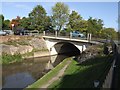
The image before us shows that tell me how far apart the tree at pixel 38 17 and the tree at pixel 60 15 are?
386 centimetres

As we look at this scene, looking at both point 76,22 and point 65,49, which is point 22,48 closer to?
point 65,49

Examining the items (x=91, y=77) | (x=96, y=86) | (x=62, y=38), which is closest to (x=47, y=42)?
(x=62, y=38)

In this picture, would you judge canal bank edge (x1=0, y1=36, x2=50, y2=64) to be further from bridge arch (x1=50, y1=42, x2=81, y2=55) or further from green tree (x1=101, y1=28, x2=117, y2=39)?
green tree (x1=101, y1=28, x2=117, y2=39)

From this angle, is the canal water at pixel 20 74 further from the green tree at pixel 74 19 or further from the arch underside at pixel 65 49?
the green tree at pixel 74 19

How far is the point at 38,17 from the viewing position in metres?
93.7

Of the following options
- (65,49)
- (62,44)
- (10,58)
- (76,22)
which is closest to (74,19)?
(76,22)

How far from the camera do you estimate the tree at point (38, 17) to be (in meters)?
92.8

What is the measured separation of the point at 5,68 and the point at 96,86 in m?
31.7

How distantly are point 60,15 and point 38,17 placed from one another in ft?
25.6

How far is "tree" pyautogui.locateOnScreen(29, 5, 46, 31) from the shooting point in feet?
304

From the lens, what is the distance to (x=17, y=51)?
198 feet

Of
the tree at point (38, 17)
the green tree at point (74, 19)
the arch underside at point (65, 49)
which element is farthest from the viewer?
the tree at point (38, 17)

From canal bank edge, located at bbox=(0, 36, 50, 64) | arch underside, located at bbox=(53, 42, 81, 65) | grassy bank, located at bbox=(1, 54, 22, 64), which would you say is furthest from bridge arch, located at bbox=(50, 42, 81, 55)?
grassy bank, located at bbox=(1, 54, 22, 64)

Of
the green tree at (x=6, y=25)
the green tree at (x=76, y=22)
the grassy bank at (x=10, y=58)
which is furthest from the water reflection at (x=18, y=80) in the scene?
the green tree at (x=6, y=25)
